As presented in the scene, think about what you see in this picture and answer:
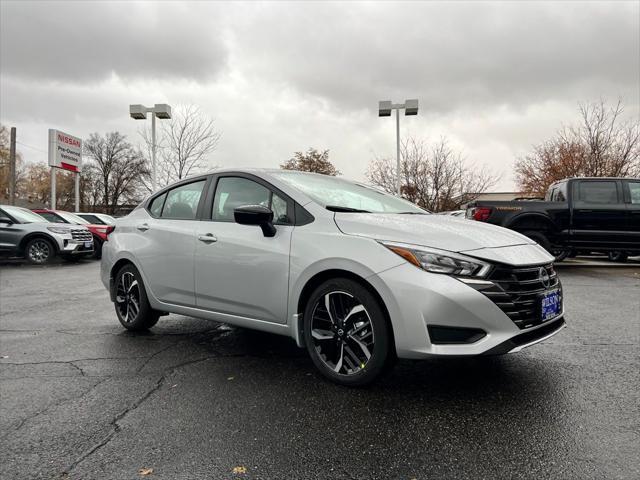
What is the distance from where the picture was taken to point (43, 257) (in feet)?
43.4

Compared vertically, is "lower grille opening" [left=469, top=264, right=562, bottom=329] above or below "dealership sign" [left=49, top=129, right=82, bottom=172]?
below

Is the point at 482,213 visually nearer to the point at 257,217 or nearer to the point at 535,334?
the point at 535,334

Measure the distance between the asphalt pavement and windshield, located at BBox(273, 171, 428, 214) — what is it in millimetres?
1290

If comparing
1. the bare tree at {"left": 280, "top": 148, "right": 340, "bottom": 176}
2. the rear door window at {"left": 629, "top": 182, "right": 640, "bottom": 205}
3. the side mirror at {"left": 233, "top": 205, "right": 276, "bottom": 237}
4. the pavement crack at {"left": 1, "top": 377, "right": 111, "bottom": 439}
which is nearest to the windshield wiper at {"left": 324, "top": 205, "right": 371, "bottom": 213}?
the side mirror at {"left": 233, "top": 205, "right": 276, "bottom": 237}

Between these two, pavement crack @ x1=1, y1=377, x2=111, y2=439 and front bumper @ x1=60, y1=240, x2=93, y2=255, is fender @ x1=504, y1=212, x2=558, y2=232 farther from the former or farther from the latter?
front bumper @ x1=60, y1=240, x2=93, y2=255

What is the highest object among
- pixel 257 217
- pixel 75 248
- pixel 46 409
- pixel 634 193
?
pixel 634 193

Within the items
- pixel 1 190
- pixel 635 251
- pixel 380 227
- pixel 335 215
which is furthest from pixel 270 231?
pixel 1 190

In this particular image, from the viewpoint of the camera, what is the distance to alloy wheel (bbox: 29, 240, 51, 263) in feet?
43.3

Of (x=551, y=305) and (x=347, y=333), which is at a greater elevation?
(x=551, y=305)

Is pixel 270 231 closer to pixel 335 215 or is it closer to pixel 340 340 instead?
pixel 335 215

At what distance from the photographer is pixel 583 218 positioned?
1041cm

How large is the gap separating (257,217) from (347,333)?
1064 mm

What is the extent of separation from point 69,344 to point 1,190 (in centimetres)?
6611

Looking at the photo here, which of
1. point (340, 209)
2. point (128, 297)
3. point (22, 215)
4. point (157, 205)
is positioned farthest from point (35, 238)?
point (340, 209)
